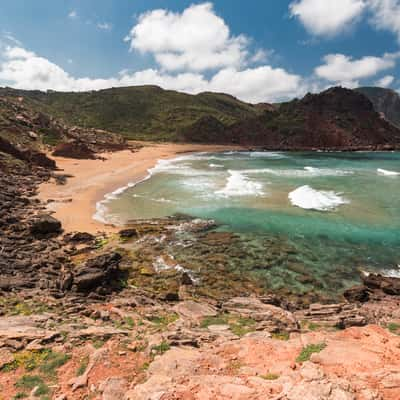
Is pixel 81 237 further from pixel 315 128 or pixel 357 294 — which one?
pixel 315 128

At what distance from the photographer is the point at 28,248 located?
1911cm

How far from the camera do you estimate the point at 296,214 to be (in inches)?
1086

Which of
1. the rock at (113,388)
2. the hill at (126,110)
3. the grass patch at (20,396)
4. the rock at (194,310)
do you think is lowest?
the rock at (194,310)

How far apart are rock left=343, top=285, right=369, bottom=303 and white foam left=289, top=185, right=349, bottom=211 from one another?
1512 centimetres

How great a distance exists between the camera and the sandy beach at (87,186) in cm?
2525

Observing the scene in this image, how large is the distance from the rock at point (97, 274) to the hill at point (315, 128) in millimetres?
103026

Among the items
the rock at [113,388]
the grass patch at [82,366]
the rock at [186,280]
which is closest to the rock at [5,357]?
the grass patch at [82,366]

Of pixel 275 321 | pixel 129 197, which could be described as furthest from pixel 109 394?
pixel 129 197

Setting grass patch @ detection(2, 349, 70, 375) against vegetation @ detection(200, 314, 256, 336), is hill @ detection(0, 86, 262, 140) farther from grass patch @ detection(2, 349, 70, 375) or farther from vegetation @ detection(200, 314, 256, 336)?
grass patch @ detection(2, 349, 70, 375)

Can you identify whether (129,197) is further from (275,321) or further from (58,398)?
(58,398)

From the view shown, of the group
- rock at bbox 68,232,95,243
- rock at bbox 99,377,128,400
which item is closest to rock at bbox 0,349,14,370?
rock at bbox 99,377,128,400

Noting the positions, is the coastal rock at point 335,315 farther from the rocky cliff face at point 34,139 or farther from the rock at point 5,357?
the rocky cliff face at point 34,139

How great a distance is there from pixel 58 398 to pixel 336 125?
12711 centimetres

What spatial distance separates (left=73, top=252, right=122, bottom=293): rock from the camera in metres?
14.5
